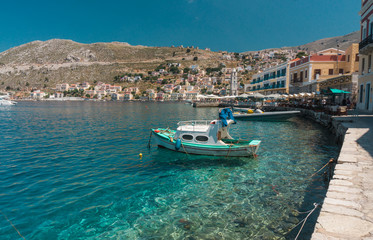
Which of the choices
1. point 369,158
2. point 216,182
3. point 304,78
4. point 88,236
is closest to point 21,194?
point 88,236

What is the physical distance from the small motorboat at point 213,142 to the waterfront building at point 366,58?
1873cm

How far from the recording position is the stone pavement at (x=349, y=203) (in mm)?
4255

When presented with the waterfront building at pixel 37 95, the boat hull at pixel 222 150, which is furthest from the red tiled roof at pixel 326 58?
the waterfront building at pixel 37 95

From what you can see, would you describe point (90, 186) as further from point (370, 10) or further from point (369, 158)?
point (370, 10)

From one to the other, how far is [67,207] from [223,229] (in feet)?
17.5

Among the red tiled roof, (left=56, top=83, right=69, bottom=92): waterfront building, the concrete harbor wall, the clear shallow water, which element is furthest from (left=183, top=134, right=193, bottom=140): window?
(left=56, top=83, right=69, bottom=92): waterfront building

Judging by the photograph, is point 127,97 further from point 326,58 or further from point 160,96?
point 326,58

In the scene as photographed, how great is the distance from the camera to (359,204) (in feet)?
17.2

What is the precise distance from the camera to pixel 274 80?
204 ft

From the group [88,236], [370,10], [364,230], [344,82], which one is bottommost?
[88,236]

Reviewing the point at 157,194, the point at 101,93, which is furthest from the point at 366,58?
the point at 101,93

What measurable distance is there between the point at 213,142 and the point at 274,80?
176 ft

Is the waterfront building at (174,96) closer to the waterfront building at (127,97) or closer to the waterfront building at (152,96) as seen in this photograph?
the waterfront building at (152,96)

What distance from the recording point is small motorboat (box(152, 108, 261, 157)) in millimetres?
13797
